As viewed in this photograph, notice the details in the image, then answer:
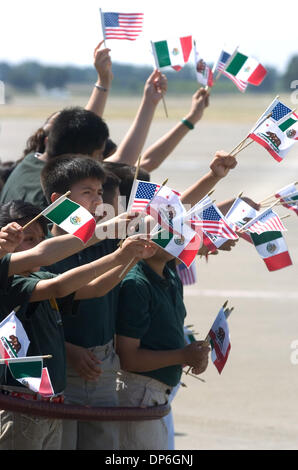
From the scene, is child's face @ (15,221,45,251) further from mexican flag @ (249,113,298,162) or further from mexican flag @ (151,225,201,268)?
mexican flag @ (249,113,298,162)

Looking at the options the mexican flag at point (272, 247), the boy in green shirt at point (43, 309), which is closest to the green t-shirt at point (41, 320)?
the boy in green shirt at point (43, 309)

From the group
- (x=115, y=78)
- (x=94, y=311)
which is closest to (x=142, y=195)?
(x=94, y=311)

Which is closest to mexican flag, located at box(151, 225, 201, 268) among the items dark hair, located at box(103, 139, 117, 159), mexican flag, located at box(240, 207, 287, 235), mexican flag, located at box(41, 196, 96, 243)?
mexican flag, located at box(41, 196, 96, 243)

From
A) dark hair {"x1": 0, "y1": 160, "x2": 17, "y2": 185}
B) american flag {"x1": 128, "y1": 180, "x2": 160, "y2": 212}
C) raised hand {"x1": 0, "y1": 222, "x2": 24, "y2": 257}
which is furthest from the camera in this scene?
dark hair {"x1": 0, "y1": 160, "x2": 17, "y2": 185}

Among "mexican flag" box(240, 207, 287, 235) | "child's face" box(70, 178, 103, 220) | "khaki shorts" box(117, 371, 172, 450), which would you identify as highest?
"mexican flag" box(240, 207, 287, 235)

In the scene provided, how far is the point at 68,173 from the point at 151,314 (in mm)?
736

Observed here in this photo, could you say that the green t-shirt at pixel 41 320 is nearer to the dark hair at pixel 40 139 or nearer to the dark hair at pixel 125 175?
the dark hair at pixel 125 175

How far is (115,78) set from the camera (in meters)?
131

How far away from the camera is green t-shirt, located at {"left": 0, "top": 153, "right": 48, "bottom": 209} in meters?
5.21

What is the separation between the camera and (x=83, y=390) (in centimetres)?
445

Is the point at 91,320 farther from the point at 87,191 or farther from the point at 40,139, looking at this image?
the point at 40,139

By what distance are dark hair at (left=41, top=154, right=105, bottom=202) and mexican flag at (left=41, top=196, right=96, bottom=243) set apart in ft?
2.14

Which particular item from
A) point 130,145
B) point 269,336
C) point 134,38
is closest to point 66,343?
point 130,145
